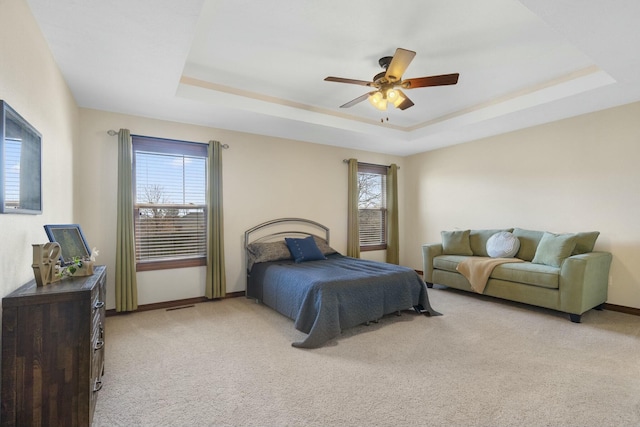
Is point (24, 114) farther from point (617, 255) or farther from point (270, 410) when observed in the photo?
point (617, 255)

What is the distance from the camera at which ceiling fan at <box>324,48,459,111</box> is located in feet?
8.74

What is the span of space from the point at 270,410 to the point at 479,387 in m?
1.49

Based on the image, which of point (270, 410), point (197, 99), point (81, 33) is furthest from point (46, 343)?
point (197, 99)

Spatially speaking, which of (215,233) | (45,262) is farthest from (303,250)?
(45,262)

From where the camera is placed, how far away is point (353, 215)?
591 cm

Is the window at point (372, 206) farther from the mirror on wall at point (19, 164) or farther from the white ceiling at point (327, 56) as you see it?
the mirror on wall at point (19, 164)

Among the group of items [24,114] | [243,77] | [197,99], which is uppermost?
[243,77]

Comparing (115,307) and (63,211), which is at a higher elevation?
(63,211)

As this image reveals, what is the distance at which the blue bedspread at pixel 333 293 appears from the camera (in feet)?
10.1

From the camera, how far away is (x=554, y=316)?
3.77m

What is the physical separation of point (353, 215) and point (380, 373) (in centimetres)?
367

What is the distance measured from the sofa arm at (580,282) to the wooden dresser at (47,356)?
4518 mm

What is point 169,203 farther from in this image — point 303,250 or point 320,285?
point 320,285

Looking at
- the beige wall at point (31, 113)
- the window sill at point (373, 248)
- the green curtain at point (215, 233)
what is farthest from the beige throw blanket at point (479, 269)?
the beige wall at point (31, 113)
